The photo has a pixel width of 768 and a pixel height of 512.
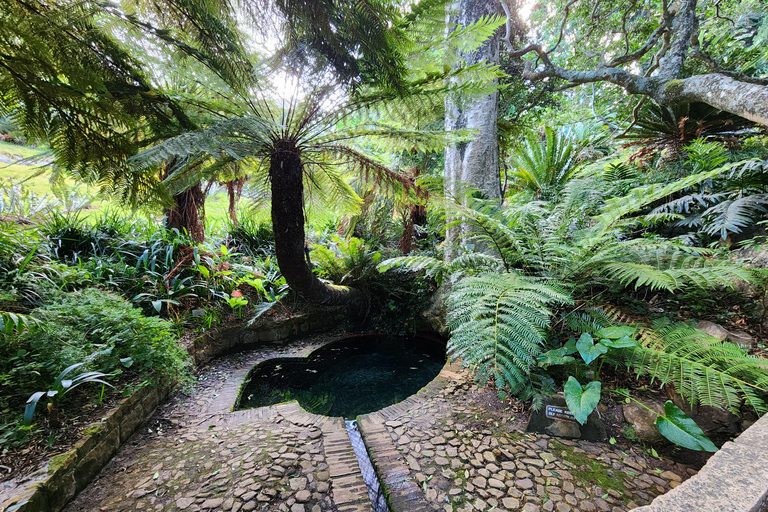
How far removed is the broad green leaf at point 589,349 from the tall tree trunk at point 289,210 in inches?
71.3

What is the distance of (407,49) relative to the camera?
1485mm

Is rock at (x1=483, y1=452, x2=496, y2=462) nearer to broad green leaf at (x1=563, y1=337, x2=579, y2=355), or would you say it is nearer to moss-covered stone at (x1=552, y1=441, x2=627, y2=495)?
moss-covered stone at (x1=552, y1=441, x2=627, y2=495)

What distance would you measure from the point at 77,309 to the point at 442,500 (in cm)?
230

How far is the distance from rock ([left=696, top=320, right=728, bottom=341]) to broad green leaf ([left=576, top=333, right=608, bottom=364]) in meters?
0.70

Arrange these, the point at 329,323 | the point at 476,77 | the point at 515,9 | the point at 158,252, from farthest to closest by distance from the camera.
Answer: the point at 515,9 < the point at 329,323 < the point at 158,252 < the point at 476,77

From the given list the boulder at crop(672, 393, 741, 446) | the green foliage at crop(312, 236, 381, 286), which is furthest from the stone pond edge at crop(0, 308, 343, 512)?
the boulder at crop(672, 393, 741, 446)

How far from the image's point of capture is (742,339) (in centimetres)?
149

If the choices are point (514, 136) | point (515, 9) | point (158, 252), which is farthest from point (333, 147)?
point (515, 9)

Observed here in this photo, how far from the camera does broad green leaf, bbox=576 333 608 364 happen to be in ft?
4.35

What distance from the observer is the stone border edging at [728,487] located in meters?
0.79

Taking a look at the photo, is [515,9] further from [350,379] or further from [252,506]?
[252,506]

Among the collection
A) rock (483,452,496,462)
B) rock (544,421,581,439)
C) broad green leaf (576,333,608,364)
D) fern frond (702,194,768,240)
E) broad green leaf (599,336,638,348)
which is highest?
fern frond (702,194,768,240)

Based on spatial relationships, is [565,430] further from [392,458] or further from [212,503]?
[212,503]

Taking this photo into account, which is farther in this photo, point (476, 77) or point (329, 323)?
point (329, 323)
